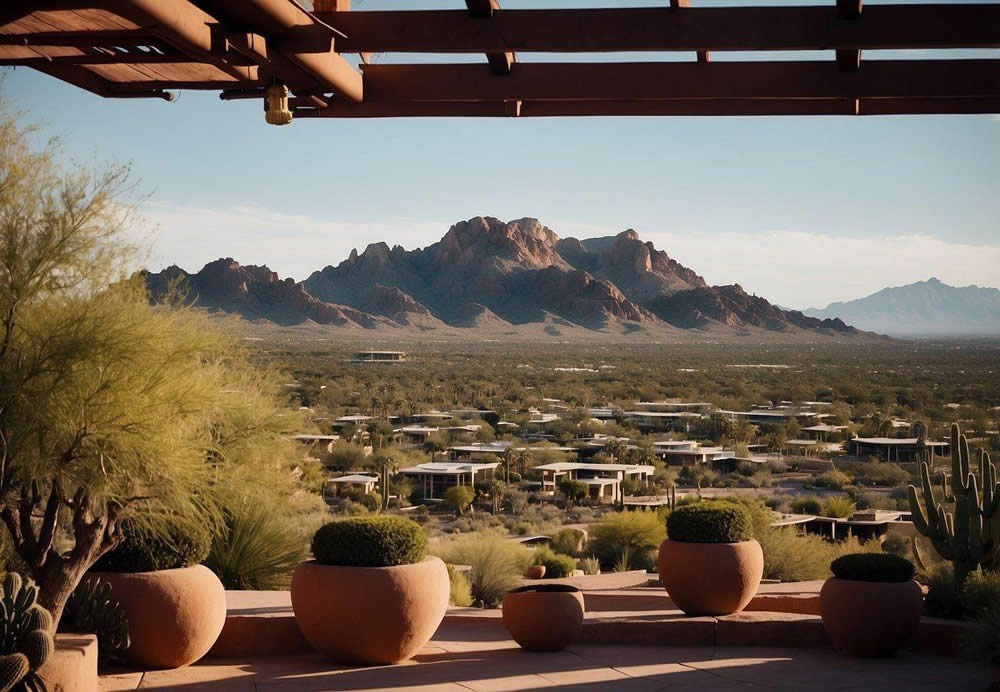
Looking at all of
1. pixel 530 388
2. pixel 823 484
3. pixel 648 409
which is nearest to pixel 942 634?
pixel 823 484

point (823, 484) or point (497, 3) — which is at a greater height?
point (497, 3)

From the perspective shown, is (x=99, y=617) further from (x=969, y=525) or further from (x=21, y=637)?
(x=969, y=525)

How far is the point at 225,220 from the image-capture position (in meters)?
115

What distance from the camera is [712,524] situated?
10031 mm

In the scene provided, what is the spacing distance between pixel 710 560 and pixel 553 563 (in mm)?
5566

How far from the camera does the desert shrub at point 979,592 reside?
9.23 metres

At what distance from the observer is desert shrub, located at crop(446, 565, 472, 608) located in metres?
12.4

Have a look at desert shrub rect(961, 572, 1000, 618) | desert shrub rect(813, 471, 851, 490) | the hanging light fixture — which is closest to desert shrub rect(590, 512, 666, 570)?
desert shrub rect(961, 572, 1000, 618)

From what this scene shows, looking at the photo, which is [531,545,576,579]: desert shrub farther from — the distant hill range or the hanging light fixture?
the distant hill range

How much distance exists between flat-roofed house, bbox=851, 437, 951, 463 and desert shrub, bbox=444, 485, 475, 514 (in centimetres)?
1727

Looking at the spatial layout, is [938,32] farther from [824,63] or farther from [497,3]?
[497,3]

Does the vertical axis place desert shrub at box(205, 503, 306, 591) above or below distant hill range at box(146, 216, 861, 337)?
below

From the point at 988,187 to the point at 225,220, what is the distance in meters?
68.3

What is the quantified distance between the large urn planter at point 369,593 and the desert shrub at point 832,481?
83.9 ft
